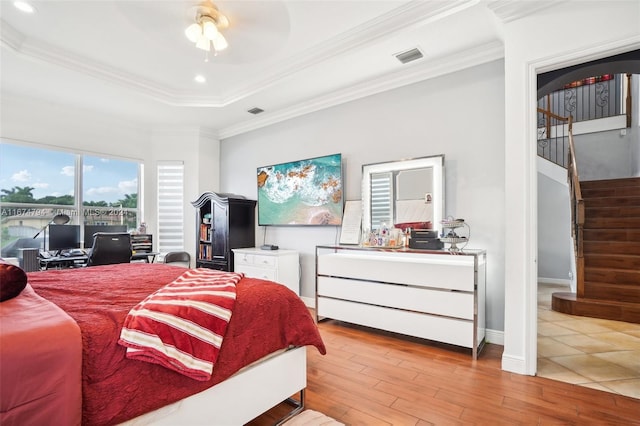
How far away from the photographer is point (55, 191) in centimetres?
430

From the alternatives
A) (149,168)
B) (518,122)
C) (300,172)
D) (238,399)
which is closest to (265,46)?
(300,172)

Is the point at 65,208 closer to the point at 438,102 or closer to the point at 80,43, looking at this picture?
the point at 80,43

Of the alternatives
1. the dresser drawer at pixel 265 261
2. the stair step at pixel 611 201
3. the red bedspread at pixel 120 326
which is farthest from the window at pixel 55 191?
the stair step at pixel 611 201

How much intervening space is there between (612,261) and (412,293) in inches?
115

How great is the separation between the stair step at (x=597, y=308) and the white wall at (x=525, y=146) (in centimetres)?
203

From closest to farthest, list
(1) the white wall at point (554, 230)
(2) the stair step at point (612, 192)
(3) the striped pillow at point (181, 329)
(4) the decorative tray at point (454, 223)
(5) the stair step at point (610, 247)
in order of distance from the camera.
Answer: (3) the striped pillow at point (181, 329) < (4) the decorative tray at point (454, 223) < (5) the stair step at point (610, 247) < (2) the stair step at point (612, 192) < (1) the white wall at point (554, 230)

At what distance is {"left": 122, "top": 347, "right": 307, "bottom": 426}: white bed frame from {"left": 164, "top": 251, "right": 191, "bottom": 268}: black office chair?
3.64 metres

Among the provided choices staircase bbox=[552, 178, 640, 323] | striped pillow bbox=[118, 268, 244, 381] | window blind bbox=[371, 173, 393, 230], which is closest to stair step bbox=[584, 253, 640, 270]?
staircase bbox=[552, 178, 640, 323]

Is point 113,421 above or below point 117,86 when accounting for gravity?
below

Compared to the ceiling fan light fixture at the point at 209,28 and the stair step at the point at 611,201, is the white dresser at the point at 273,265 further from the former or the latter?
the stair step at the point at 611,201

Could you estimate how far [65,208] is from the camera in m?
4.37

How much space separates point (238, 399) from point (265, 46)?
2.94 meters

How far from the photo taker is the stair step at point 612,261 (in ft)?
12.4

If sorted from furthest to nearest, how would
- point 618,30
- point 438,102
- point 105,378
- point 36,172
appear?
point 36,172 < point 438,102 < point 618,30 < point 105,378
